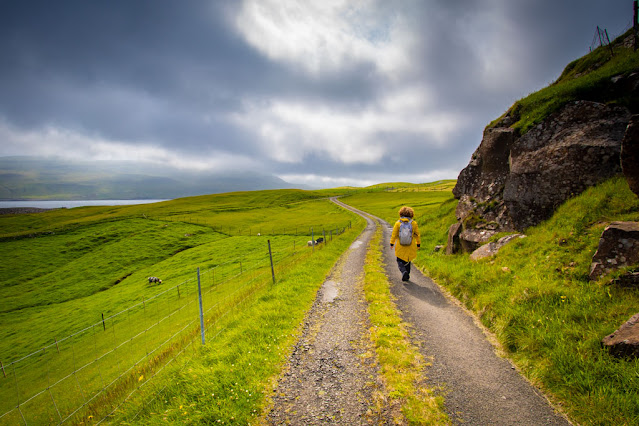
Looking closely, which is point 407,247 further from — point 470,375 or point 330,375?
point 330,375

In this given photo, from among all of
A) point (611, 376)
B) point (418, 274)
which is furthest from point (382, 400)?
point (418, 274)

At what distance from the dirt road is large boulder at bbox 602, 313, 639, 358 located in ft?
5.19

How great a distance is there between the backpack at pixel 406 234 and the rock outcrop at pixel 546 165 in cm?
447

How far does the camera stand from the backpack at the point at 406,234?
11078 mm

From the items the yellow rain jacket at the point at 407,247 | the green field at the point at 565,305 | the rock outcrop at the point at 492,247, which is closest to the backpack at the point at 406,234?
the yellow rain jacket at the point at 407,247

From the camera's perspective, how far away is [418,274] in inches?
505

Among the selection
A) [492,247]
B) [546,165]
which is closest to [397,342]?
[492,247]

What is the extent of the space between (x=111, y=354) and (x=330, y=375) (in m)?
20.5

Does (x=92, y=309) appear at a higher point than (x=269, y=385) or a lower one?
lower

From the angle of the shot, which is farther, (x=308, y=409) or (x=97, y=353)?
(x=97, y=353)

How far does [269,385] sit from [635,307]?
780cm

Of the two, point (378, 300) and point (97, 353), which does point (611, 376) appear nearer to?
point (378, 300)

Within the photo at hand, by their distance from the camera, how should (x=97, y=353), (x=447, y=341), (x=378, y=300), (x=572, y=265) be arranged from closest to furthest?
(x=447, y=341), (x=572, y=265), (x=378, y=300), (x=97, y=353)

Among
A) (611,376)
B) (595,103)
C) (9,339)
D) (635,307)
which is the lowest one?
(9,339)
